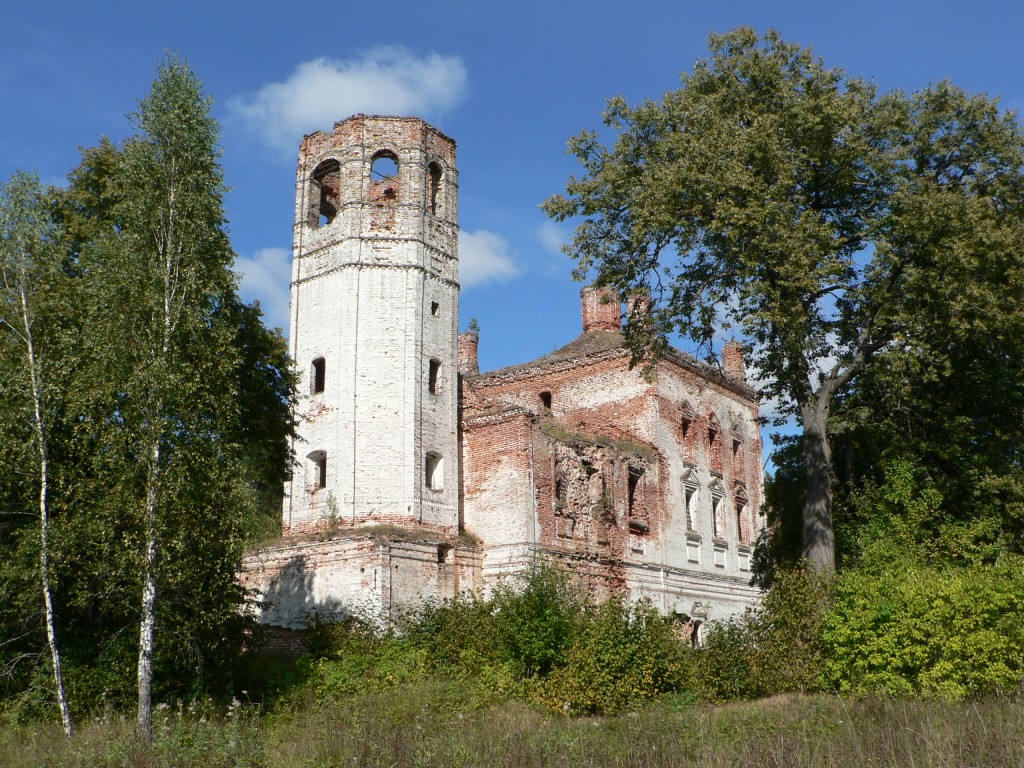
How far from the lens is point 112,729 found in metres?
12.3

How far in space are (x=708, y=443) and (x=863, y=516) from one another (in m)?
10.8

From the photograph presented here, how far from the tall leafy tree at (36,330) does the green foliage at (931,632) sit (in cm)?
1071

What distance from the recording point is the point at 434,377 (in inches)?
880

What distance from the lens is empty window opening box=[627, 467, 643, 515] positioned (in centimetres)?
Result: 2573

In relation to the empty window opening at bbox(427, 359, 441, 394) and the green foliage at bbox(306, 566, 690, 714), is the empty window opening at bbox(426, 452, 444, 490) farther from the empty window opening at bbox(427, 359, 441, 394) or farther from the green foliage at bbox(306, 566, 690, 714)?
the green foliage at bbox(306, 566, 690, 714)

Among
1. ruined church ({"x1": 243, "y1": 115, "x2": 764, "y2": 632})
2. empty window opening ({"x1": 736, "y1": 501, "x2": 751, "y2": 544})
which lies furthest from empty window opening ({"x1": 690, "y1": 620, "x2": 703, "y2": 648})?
empty window opening ({"x1": 736, "y1": 501, "x2": 751, "y2": 544})

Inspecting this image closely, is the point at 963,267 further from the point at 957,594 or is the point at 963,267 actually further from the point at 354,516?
the point at 354,516

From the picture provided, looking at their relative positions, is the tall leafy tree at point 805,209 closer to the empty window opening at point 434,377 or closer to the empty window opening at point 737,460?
the empty window opening at point 434,377

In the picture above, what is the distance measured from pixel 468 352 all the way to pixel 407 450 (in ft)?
39.4

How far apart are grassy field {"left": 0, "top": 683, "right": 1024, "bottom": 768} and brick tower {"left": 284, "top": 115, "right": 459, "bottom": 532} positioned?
7.28 m

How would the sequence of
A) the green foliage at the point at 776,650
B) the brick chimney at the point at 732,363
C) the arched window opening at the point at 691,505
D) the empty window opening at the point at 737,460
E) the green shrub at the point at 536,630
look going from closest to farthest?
the green foliage at the point at 776,650 < the green shrub at the point at 536,630 < the arched window opening at the point at 691,505 < the empty window opening at the point at 737,460 < the brick chimney at the point at 732,363

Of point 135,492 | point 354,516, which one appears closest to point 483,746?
point 135,492

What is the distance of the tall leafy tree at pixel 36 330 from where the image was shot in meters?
12.7

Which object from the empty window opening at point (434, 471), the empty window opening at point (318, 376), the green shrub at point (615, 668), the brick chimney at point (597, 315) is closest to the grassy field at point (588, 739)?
the green shrub at point (615, 668)
